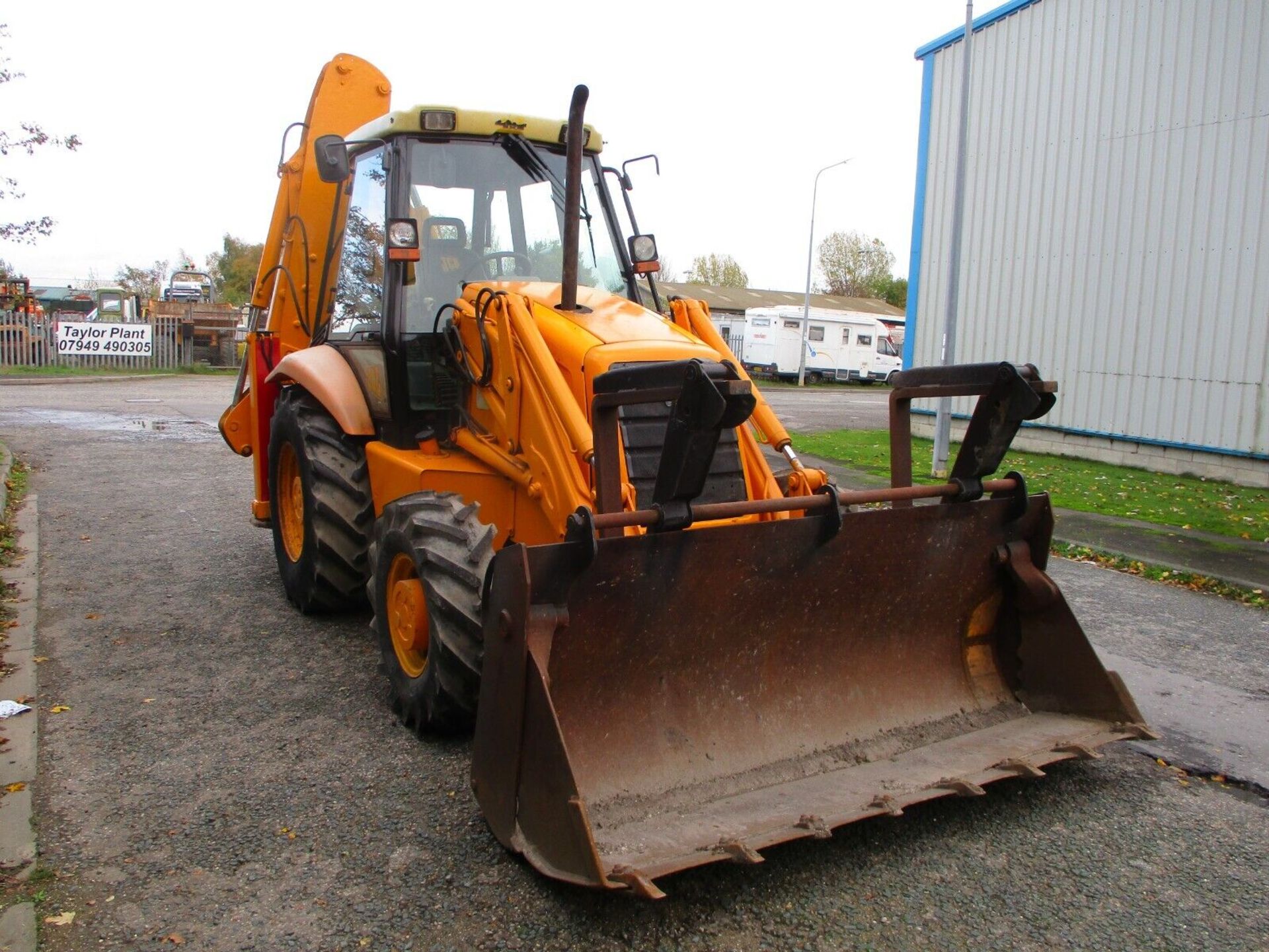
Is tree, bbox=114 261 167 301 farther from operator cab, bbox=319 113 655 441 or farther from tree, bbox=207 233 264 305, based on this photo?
operator cab, bbox=319 113 655 441

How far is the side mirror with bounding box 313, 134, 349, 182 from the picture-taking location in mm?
5473

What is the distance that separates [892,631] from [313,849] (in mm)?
2412

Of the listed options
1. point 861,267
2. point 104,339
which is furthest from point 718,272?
point 104,339

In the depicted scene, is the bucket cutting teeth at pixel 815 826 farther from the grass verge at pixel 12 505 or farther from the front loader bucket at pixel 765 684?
the grass verge at pixel 12 505

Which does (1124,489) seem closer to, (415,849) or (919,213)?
(919,213)

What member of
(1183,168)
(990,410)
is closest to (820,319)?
(1183,168)

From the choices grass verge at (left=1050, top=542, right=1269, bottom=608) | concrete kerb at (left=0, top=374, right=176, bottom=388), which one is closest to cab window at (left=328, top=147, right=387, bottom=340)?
grass verge at (left=1050, top=542, right=1269, bottom=608)

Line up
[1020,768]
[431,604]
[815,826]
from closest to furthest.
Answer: [815,826], [1020,768], [431,604]

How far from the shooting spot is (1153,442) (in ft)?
44.9

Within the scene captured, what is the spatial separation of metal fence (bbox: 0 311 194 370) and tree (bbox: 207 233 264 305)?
23.8 metres

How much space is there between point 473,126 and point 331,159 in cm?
77

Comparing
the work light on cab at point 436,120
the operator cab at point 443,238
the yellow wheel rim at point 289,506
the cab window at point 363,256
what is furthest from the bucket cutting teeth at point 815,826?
the yellow wheel rim at point 289,506

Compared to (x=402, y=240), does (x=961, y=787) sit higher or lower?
lower

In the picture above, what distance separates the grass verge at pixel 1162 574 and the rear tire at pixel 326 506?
18.6 feet
